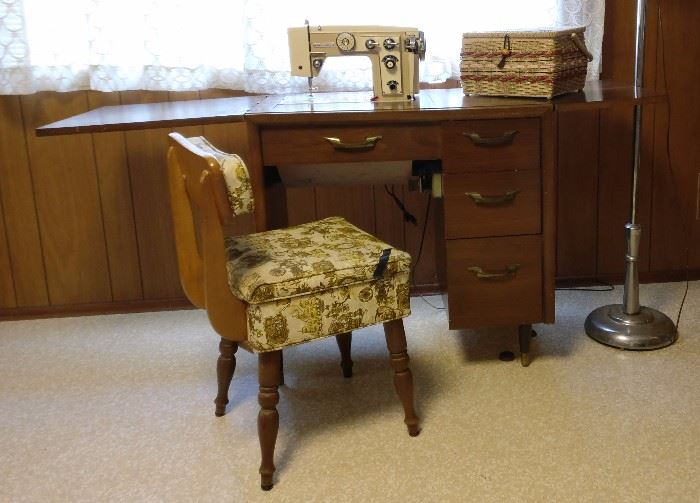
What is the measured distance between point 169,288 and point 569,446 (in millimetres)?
1495

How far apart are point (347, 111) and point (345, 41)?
0.24 m

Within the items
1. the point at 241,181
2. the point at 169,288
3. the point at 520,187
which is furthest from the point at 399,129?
the point at 169,288

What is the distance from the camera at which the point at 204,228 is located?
1.66 meters

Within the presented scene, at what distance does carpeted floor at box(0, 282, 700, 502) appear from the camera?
173 cm

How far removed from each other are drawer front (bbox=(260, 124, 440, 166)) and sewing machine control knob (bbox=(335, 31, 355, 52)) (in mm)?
251

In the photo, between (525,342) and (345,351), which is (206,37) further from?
(525,342)

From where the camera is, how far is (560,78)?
6.72 feet

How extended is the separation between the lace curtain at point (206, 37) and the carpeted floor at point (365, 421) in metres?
0.79

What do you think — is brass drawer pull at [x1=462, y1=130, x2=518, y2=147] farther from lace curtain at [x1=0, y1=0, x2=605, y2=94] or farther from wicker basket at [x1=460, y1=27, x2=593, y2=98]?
lace curtain at [x1=0, y1=0, x2=605, y2=94]

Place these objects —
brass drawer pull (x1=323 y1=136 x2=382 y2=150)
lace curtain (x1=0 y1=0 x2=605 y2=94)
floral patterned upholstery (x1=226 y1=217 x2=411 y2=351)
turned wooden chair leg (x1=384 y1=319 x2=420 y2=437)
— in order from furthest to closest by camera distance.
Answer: lace curtain (x1=0 y1=0 x2=605 y2=94)
brass drawer pull (x1=323 y1=136 x2=382 y2=150)
turned wooden chair leg (x1=384 y1=319 x2=420 y2=437)
floral patterned upholstery (x1=226 y1=217 x2=411 y2=351)

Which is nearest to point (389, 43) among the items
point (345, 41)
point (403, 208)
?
point (345, 41)

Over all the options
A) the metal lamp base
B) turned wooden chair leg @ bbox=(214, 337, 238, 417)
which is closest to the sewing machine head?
turned wooden chair leg @ bbox=(214, 337, 238, 417)

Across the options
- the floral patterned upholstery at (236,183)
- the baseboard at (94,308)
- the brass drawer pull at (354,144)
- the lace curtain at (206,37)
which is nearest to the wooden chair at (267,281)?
the floral patterned upholstery at (236,183)

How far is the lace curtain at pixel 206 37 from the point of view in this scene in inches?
97.3
